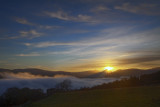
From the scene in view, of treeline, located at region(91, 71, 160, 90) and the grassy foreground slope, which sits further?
treeline, located at region(91, 71, 160, 90)

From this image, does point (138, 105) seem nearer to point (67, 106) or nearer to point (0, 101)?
point (67, 106)

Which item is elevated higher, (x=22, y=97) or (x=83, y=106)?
(x=83, y=106)

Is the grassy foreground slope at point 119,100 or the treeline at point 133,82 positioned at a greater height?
the treeline at point 133,82

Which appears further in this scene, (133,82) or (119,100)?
(133,82)

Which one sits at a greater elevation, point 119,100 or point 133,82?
point 133,82

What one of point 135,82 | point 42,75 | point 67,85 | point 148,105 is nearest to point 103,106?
point 148,105

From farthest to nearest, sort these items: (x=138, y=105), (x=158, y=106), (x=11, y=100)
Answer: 1. (x=11, y=100)
2. (x=138, y=105)
3. (x=158, y=106)

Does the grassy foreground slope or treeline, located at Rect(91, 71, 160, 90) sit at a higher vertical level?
treeline, located at Rect(91, 71, 160, 90)

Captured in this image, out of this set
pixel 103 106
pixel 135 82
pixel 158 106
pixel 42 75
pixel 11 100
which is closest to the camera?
pixel 158 106

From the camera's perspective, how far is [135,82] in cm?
3344

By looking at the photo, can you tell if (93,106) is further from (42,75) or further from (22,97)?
(42,75)

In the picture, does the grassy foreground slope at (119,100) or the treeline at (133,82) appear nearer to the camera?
the grassy foreground slope at (119,100)

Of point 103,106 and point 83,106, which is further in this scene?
point 83,106

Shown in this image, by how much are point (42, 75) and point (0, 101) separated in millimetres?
145813
